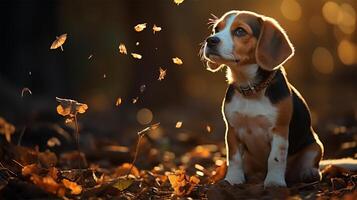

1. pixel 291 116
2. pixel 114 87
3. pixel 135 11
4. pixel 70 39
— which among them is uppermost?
pixel 291 116

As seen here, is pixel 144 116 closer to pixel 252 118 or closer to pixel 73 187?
pixel 252 118

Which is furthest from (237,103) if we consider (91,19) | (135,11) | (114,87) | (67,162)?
(114,87)

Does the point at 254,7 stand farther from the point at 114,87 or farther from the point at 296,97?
the point at 296,97

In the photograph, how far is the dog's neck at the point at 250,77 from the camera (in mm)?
5344

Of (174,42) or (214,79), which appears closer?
(174,42)

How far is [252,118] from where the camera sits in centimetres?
535

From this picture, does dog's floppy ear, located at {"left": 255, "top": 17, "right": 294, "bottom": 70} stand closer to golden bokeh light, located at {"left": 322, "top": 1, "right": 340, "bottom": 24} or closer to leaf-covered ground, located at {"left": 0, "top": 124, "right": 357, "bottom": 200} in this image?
leaf-covered ground, located at {"left": 0, "top": 124, "right": 357, "bottom": 200}

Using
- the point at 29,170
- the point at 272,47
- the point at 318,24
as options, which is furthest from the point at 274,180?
the point at 318,24

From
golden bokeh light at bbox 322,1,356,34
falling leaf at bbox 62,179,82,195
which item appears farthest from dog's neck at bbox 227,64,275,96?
golden bokeh light at bbox 322,1,356,34

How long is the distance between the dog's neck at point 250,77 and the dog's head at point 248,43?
0.05m

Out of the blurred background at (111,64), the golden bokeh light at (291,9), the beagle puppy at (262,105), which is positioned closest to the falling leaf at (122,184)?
the beagle puppy at (262,105)

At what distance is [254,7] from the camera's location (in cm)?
2938

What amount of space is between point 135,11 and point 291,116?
11996 millimetres

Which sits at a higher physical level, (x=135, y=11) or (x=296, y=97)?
(x=296, y=97)
